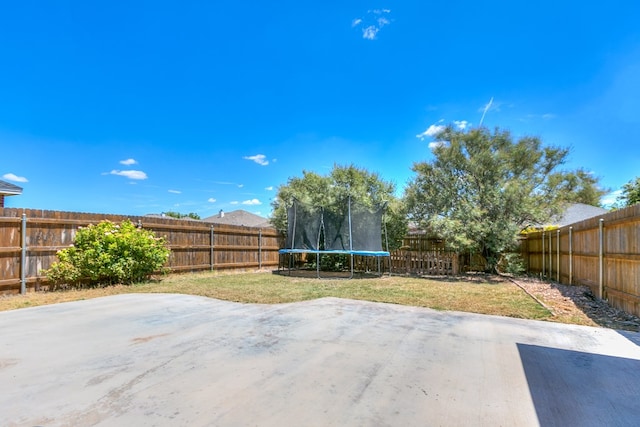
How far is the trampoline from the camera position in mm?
10609

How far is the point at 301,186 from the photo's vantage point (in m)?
14.1

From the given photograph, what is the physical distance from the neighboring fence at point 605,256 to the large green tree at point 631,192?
58.9ft

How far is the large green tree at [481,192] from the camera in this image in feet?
34.2

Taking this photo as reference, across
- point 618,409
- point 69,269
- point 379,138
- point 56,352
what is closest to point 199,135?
point 379,138

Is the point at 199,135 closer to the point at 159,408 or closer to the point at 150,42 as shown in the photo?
the point at 150,42

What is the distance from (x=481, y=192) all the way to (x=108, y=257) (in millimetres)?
10605

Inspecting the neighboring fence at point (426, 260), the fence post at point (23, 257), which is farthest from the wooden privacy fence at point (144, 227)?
the neighboring fence at point (426, 260)

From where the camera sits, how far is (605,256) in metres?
6.00

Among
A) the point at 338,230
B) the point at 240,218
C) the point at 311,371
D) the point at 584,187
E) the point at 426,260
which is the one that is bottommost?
the point at 311,371

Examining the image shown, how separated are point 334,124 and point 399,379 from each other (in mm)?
12029

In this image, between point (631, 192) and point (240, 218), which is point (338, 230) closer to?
point (240, 218)

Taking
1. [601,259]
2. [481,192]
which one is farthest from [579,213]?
[601,259]

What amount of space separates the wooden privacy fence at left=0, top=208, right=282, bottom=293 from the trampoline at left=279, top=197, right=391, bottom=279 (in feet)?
6.26

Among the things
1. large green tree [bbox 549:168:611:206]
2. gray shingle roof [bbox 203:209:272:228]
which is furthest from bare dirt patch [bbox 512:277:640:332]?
gray shingle roof [bbox 203:209:272:228]
